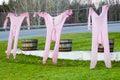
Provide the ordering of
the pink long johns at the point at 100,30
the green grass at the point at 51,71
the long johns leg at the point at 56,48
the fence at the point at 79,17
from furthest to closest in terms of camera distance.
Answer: the fence at the point at 79,17, the long johns leg at the point at 56,48, the pink long johns at the point at 100,30, the green grass at the point at 51,71

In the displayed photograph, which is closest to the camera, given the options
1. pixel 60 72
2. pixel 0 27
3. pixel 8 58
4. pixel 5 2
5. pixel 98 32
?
pixel 60 72

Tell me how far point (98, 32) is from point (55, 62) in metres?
2.04

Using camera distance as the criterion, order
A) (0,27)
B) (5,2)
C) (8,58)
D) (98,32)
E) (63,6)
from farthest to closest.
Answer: (5,2) < (63,6) < (0,27) < (8,58) < (98,32)

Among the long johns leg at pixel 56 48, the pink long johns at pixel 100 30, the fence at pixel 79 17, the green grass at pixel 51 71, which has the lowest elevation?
the fence at pixel 79 17

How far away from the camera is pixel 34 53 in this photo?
599 inches

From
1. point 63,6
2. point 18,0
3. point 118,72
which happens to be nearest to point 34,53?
point 118,72

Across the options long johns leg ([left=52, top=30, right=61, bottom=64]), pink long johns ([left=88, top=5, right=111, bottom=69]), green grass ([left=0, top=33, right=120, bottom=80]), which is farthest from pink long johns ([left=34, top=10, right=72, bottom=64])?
pink long johns ([left=88, top=5, right=111, bottom=69])

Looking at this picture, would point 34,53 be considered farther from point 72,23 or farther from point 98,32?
point 72,23

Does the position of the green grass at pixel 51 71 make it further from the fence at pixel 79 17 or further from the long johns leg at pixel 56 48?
the fence at pixel 79 17

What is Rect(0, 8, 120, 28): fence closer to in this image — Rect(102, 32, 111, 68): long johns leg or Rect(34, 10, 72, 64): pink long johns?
Rect(34, 10, 72, 64): pink long johns

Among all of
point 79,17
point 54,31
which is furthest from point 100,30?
point 79,17

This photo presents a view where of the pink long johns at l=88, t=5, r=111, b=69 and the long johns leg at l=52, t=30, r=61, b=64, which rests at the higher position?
the pink long johns at l=88, t=5, r=111, b=69

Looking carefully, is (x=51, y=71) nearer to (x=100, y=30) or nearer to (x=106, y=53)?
(x=106, y=53)

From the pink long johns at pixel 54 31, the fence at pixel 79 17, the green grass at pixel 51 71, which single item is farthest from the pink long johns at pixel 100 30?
the fence at pixel 79 17
